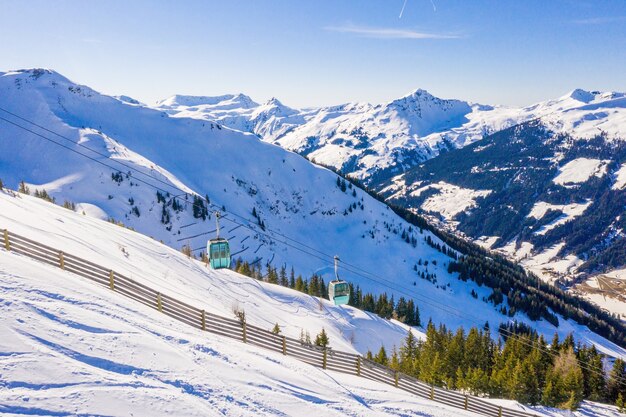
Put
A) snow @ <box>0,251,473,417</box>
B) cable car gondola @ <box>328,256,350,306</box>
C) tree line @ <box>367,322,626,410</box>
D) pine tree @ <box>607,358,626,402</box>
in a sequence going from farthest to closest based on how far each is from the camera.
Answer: cable car gondola @ <box>328,256,350,306</box>, pine tree @ <box>607,358,626,402</box>, tree line @ <box>367,322,626,410</box>, snow @ <box>0,251,473,417</box>

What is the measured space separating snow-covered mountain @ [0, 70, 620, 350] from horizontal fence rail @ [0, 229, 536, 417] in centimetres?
9990

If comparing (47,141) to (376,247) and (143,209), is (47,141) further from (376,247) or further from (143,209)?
(376,247)

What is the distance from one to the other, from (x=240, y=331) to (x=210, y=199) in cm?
14529

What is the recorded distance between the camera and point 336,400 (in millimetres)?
18562

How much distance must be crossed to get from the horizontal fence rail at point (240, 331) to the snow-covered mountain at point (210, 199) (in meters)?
99.9

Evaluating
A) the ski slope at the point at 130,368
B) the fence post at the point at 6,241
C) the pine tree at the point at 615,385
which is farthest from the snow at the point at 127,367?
the pine tree at the point at 615,385

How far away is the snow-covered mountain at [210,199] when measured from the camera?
132 m

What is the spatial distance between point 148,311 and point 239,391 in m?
8.21

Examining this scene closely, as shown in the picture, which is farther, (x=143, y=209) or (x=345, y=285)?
(x=143, y=209)

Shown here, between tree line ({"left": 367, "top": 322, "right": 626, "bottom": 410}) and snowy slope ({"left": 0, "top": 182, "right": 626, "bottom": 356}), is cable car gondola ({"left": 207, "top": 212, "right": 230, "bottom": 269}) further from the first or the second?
tree line ({"left": 367, "top": 322, "right": 626, "bottom": 410})

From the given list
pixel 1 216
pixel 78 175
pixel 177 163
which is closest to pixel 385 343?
pixel 1 216

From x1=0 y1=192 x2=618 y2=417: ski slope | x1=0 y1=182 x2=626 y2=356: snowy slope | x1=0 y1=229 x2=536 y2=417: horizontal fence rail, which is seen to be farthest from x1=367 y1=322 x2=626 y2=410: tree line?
x1=0 y1=192 x2=618 y2=417: ski slope

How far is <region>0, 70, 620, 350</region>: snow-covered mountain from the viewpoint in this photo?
132 metres

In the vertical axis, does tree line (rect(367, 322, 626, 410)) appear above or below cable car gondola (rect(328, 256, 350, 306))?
below
